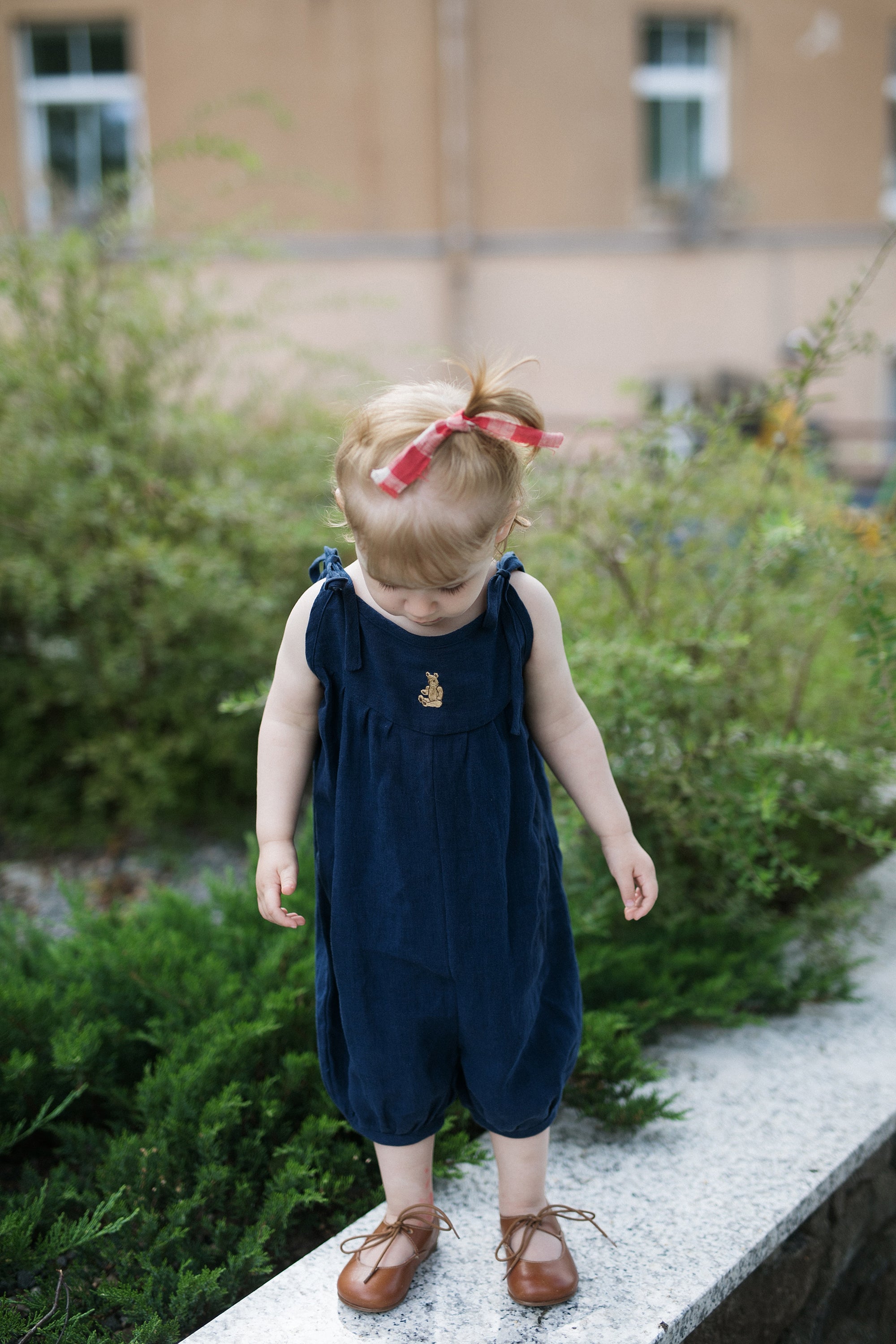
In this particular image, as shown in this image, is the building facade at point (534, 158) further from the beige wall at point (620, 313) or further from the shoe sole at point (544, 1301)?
Answer: the shoe sole at point (544, 1301)

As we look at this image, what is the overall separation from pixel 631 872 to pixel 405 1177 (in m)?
0.53

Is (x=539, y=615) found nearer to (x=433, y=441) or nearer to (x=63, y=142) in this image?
(x=433, y=441)

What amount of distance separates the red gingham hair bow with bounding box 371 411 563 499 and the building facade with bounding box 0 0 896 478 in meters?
8.55

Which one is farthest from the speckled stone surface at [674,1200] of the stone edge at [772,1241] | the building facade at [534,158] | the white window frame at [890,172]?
the white window frame at [890,172]

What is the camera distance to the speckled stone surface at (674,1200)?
4.25 feet

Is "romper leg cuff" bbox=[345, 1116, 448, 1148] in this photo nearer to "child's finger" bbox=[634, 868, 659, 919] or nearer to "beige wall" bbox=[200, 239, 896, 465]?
"child's finger" bbox=[634, 868, 659, 919]

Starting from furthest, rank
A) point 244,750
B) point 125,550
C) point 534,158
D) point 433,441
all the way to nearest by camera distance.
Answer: point 534,158
point 244,750
point 125,550
point 433,441

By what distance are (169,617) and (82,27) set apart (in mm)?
9228

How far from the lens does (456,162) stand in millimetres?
9961

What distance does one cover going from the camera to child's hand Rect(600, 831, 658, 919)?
4.46 feet

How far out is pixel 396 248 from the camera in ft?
33.3

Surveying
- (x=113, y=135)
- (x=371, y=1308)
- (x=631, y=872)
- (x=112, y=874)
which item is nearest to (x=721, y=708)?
(x=631, y=872)

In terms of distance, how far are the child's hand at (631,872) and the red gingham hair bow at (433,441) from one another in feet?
1.77

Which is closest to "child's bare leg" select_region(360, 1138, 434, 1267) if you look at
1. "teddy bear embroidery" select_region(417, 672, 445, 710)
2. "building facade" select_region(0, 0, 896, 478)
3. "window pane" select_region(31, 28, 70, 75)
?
"teddy bear embroidery" select_region(417, 672, 445, 710)
